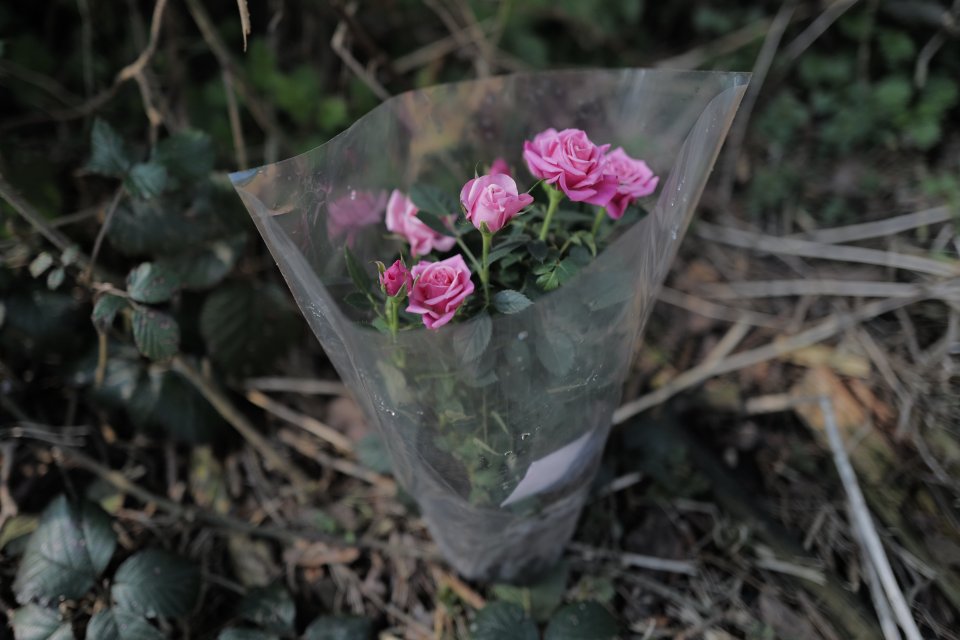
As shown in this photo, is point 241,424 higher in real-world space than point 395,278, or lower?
lower

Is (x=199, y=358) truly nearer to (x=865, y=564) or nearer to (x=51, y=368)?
(x=51, y=368)

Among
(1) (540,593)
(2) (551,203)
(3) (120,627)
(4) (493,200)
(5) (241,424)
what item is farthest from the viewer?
(5) (241,424)

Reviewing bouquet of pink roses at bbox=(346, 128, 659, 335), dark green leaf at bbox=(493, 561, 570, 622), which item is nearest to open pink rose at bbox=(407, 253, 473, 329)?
bouquet of pink roses at bbox=(346, 128, 659, 335)

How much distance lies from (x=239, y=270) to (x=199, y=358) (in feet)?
0.60

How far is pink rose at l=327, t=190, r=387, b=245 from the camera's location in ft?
2.77

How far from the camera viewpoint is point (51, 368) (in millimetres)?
1239

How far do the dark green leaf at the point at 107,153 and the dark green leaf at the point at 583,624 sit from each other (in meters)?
0.95

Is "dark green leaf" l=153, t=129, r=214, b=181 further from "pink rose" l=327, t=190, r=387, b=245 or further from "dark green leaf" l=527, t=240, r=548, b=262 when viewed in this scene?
"dark green leaf" l=527, t=240, r=548, b=262

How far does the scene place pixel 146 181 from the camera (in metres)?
1.01

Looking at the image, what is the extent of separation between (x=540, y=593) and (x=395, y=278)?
2.05ft

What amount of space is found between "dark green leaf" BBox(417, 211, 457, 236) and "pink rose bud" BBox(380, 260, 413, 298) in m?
0.11

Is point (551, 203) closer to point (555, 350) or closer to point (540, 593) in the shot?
point (555, 350)

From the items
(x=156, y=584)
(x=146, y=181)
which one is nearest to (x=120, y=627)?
(x=156, y=584)

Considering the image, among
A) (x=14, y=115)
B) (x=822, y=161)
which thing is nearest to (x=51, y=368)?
(x=14, y=115)
